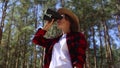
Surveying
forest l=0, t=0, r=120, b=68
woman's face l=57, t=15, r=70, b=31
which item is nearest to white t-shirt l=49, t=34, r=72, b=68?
woman's face l=57, t=15, r=70, b=31

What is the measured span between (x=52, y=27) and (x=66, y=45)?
25167 mm

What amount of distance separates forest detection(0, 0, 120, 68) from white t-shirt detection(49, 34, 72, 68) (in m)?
17.9

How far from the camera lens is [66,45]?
1.88 m

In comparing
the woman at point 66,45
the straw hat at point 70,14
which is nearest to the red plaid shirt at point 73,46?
the woman at point 66,45

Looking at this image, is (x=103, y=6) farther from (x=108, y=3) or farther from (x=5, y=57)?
(x=5, y=57)

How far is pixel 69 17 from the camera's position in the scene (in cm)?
204

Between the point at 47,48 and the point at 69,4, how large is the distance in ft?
72.3

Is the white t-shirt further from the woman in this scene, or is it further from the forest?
the forest

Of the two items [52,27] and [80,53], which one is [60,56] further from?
[52,27]

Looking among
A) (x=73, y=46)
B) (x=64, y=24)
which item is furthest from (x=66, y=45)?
(x=64, y=24)

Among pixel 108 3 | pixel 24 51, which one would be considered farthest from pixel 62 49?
pixel 24 51

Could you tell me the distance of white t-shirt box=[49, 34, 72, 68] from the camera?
178cm

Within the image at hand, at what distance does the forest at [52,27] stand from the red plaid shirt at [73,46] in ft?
58.2

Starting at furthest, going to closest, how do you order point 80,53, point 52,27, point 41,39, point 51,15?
point 52,27, point 41,39, point 51,15, point 80,53
